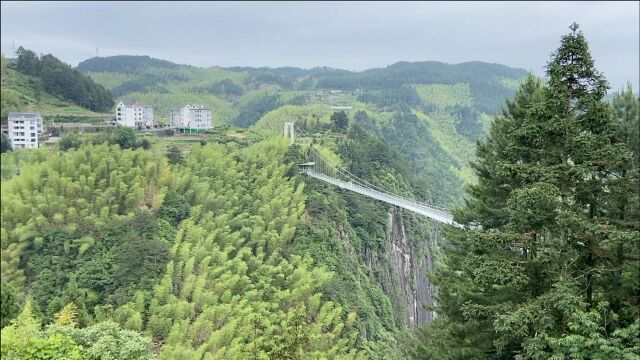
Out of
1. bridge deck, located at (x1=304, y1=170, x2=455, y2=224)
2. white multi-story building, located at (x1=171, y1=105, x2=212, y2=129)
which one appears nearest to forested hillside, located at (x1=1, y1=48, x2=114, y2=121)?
white multi-story building, located at (x1=171, y1=105, x2=212, y2=129)

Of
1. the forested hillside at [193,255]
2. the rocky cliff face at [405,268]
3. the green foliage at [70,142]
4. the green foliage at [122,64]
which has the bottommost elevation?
the rocky cliff face at [405,268]

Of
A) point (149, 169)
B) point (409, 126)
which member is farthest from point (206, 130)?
A: point (409, 126)

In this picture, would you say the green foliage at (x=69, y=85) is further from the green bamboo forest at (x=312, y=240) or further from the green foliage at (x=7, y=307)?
the green foliage at (x=7, y=307)

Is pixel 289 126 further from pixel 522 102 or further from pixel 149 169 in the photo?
pixel 522 102

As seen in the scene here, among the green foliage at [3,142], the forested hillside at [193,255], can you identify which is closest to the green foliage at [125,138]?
the forested hillside at [193,255]

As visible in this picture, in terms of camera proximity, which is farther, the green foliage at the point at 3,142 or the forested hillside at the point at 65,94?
the forested hillside at the point at 65,94

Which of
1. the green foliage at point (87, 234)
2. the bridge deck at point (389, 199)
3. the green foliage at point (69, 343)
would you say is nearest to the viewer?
the green foliage at point (69, 343)
